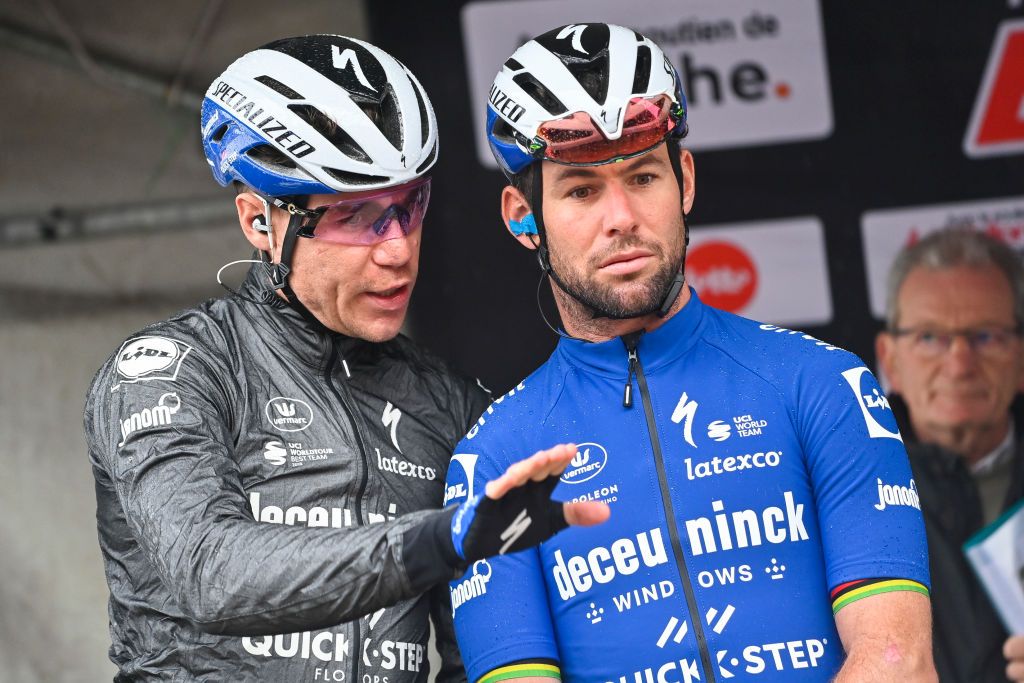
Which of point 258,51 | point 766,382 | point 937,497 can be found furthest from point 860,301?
point 258,51

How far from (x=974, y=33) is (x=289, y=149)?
222 centimetres

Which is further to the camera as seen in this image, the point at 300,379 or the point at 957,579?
the point at 957,579

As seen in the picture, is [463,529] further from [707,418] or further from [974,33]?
[974,33]

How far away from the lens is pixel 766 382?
7.83ft

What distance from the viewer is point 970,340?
400 cm

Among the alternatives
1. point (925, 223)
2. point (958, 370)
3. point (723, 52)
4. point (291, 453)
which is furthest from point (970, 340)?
point (291, 453)

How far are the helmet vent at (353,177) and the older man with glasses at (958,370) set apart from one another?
201cm

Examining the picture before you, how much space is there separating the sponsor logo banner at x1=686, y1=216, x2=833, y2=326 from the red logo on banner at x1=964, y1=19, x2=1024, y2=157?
48 cm

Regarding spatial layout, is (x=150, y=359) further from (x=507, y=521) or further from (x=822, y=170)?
(x=822, y=170)

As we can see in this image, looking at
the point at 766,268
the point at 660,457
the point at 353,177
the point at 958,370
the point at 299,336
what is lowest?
the point at 958,370

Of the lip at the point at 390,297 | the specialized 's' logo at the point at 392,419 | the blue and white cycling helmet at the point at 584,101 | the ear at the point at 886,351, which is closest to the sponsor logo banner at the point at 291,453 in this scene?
the specialized 's' logo at the point at 392,419

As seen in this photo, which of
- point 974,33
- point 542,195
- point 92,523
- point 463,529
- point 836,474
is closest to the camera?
point 463,529

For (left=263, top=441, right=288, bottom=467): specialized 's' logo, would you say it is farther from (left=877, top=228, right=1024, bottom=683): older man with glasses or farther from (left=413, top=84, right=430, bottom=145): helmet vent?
(left=877, top=228, right=1024, bottom=683): older man with glasses

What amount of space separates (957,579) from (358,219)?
2140mm
